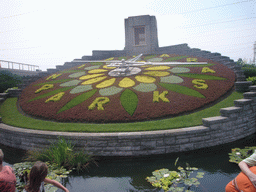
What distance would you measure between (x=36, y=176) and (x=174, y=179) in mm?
3604

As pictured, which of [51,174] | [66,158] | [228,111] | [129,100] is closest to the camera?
[51,174]

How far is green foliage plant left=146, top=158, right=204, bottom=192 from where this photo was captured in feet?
14.9

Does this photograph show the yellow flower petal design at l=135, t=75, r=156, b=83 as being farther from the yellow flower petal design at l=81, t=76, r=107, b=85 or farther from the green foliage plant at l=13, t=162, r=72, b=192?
the green foliage plant at l=13, t=162, r=72, b=192

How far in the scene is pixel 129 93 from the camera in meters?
9.45

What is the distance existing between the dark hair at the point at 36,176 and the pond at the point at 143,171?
2611 millimetres

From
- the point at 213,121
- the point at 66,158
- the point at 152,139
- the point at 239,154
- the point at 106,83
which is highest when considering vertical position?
the point at 106,83

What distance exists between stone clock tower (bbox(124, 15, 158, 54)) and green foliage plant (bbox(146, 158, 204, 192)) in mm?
15472

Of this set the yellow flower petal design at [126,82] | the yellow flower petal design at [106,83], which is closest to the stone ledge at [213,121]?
the yellow flower petal design at [126,82]

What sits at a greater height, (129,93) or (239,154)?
(129,93)

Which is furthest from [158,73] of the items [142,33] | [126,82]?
[142,33]

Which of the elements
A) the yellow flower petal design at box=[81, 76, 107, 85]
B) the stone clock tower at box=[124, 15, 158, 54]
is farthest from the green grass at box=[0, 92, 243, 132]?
the stone clock tower at box=[124, 15, 158, 54]

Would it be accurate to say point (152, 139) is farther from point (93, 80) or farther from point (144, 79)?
point (93, 80)

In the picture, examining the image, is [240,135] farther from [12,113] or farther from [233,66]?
[12,113]

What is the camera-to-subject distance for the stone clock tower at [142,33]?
19.0m
